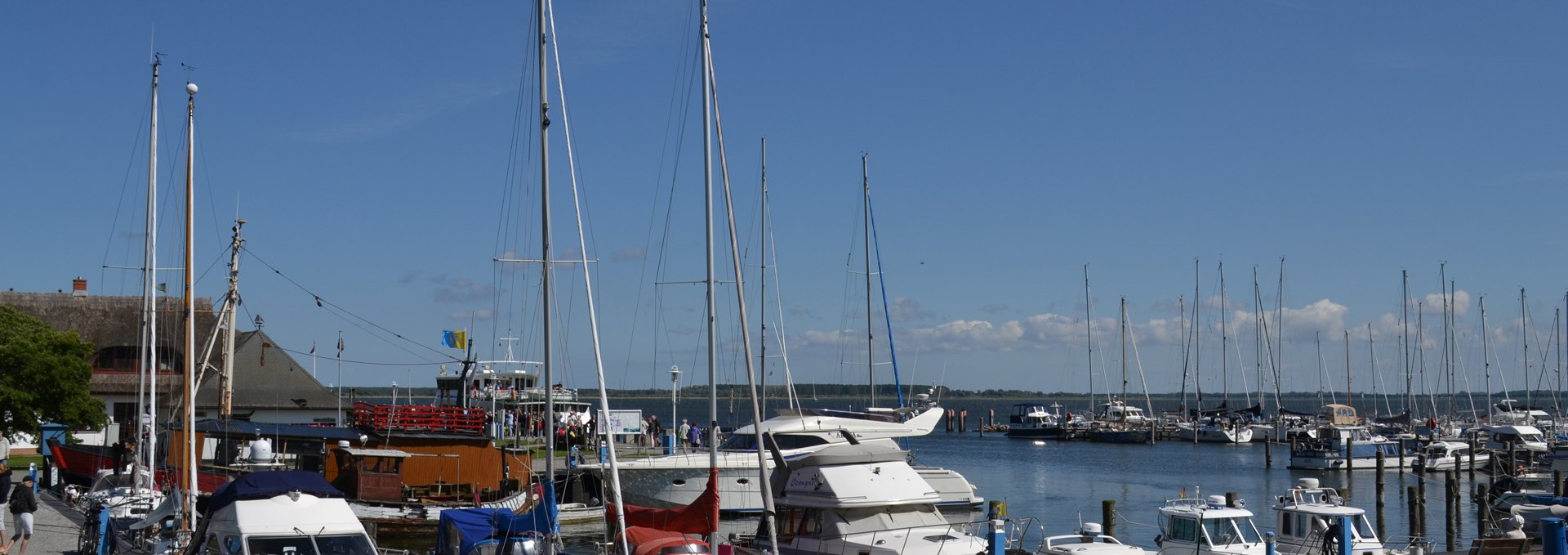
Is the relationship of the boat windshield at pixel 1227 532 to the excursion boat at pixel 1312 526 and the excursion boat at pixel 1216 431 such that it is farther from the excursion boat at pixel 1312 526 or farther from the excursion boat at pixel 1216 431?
the excursion boat at pixel 1216 431

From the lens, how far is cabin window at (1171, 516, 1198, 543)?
87.4 feet

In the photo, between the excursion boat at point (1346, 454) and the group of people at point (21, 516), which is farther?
the excursion boat at point (1346, 454)

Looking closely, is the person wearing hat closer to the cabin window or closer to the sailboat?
the cabin window

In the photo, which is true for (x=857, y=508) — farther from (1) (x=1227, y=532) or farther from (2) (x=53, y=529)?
(2) (x=53, y=529)

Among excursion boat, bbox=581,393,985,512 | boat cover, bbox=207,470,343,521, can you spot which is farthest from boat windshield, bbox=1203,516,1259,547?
boat cover, bbox=207,470,343,521

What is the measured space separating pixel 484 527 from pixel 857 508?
738 centimetres

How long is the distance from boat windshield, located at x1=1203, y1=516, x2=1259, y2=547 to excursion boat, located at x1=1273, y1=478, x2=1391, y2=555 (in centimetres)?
126

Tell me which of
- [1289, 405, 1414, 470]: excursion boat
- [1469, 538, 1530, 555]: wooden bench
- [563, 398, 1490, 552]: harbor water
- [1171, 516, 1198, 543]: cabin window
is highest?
[1171, 516, 1198, 543]: cabin window

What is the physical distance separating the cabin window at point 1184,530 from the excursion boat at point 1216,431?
248 feet

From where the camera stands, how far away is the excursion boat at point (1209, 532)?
26.4 meters

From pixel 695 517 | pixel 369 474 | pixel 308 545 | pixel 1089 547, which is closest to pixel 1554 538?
pixel 1089 547

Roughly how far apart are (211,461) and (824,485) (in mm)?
23478

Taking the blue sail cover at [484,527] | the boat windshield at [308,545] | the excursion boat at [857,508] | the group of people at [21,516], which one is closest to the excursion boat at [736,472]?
the blue sail cover at [484,527]

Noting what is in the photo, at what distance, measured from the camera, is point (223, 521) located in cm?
2064
